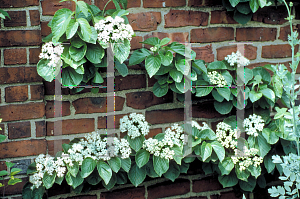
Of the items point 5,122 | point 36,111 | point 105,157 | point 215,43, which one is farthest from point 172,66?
point 5,122

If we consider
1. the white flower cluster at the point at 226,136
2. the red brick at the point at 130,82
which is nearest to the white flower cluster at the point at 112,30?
the red brick at the point at 130,82

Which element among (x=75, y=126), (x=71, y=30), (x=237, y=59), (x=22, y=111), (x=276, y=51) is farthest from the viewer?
(x=276, y=51)

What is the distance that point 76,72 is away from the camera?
1.05m

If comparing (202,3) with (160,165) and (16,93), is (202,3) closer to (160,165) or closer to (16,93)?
(160,165)

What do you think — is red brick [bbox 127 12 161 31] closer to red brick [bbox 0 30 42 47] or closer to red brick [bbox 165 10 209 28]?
red brick [bbox 165 10 209 28]

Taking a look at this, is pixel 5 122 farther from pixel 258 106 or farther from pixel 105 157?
pixel 258 106

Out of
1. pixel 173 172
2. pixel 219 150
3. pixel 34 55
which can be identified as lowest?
pixel 173 172

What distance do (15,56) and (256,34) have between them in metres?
1.06

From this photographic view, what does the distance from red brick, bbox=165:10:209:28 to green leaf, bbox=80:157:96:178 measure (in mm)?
651

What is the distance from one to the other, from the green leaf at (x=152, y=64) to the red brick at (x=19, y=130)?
0.50 meters

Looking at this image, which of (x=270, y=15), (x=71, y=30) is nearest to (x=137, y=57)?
(x=71, y=30)

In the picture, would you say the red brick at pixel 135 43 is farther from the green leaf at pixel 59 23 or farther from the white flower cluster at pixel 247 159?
the white flower cluster at pixel 247 159

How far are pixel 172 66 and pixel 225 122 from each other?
0.37 metres

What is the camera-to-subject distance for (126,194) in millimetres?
1223
